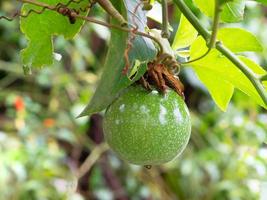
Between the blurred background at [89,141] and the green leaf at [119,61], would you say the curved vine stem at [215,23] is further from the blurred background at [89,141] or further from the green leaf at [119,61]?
the blurred background at [89,141]

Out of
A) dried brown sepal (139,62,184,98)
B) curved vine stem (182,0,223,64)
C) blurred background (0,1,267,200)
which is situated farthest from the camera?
blurred background (0,1,267,200)

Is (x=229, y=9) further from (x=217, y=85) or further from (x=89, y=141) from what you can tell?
(x=89, y=141)

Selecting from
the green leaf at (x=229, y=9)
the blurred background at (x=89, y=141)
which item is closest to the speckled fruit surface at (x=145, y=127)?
the green leaf at (x=229, y=9)

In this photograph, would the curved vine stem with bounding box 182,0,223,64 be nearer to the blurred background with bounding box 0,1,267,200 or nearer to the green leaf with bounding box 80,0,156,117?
the green leaf with bounding box 80,0,156,117

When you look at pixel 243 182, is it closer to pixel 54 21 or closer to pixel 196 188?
pixel 196 188

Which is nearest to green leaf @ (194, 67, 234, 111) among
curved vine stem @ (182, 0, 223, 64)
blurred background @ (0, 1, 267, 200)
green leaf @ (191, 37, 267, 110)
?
green leaf @ (191, 37, 267, 110)

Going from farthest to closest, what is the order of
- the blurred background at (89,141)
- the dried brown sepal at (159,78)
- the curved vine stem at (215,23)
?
the blurred background at (89,141), the dried brown sepal at (159,78), the curved vine stem at (215,23)
